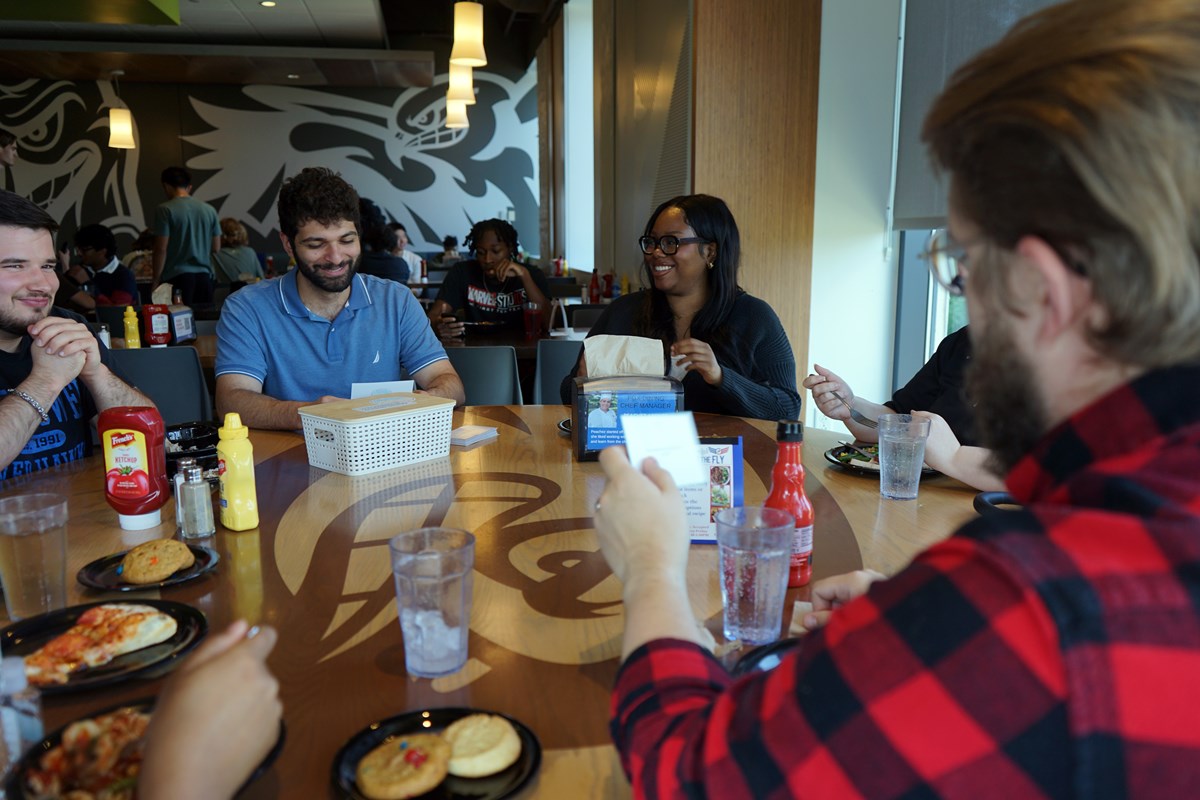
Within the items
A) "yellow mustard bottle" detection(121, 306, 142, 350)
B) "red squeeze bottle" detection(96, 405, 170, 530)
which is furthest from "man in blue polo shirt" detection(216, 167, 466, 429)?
"yellow mustard bottle" detection(121, 306, 142, 350)

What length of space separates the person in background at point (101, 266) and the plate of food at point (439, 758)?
6.94 metres

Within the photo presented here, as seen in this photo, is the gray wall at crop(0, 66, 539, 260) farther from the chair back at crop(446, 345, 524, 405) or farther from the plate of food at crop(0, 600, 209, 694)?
the plate of food at crop(0, 600, 209, 694)

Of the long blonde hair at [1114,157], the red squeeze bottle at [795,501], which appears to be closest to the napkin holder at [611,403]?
the red squeeze bottle at [795,501]

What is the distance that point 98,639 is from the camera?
A: 106 centimetres

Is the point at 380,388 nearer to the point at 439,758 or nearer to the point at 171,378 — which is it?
the point at 439,758

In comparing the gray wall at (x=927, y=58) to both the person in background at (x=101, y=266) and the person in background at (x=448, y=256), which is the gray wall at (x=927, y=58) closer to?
the person in background at (x=101, y=266)

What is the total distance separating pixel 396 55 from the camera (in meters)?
9.63

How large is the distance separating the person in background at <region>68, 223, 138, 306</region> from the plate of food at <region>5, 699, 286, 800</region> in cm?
684

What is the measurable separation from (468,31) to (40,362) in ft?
14.6

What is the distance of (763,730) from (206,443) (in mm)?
1440

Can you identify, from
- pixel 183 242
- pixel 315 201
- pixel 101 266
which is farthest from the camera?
pixel 183 242

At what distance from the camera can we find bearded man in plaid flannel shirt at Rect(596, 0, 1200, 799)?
0.52 metres

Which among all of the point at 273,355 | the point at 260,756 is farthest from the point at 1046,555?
the point at 273,355

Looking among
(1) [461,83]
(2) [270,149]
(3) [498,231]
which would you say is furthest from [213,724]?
(2) [270,149]
